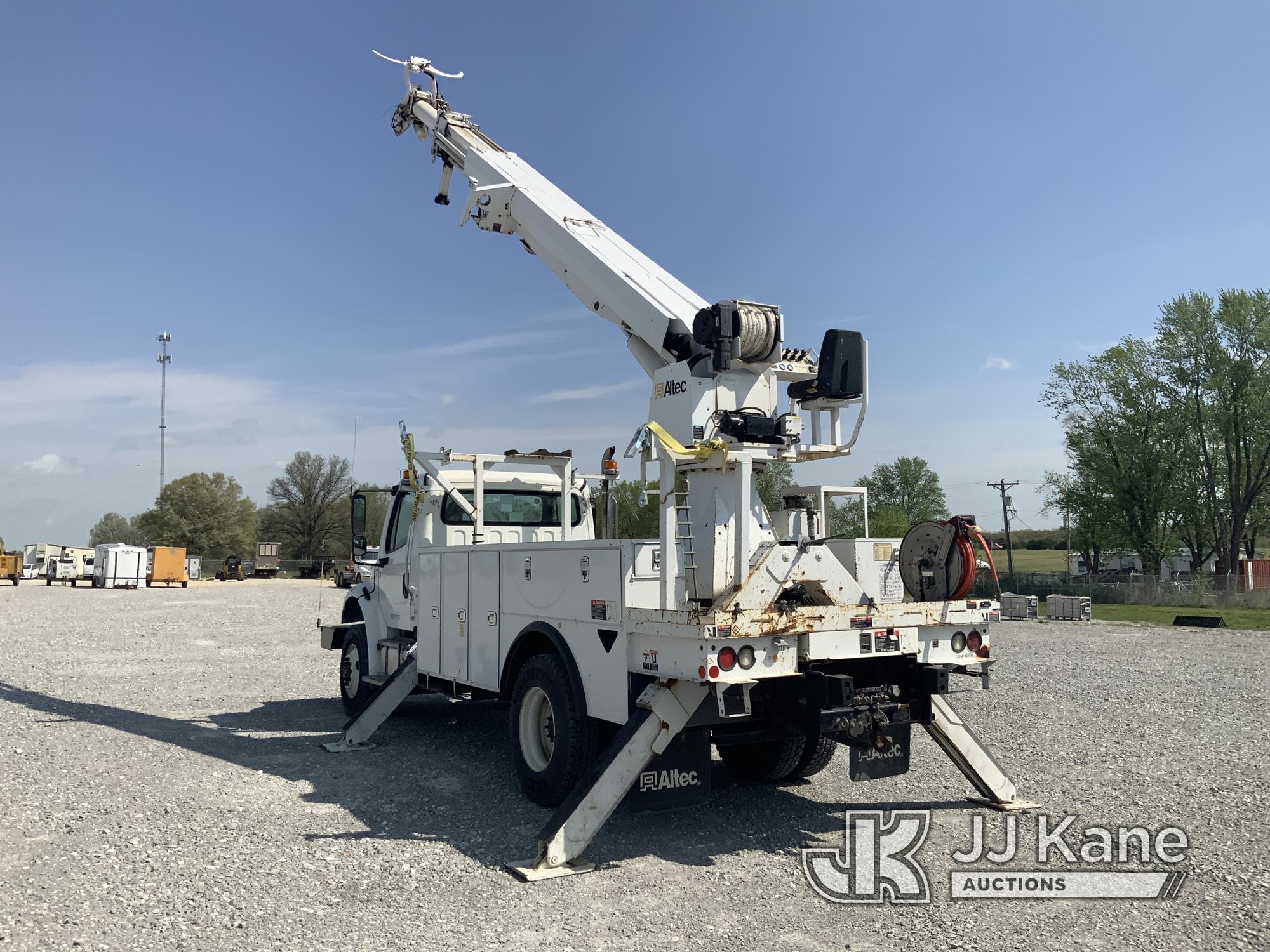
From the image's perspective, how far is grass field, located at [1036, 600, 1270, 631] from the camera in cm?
2867

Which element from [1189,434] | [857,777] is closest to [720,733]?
[857,777]

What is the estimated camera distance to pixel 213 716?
11.0 m

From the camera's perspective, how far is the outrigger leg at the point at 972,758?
669cm

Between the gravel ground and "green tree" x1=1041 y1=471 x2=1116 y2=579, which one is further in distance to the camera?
"green tree" x1=1041 y1=471 x2=1116 y2=579

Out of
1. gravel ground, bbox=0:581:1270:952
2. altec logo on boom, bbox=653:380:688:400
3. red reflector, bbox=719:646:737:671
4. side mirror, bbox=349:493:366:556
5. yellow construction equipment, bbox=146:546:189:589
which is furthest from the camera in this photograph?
yellow construction equipment, bbox=146:546:189:589

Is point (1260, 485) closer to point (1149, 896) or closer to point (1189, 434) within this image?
point (1189, 434)

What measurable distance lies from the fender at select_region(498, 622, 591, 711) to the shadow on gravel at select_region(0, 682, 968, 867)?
0.86 meters

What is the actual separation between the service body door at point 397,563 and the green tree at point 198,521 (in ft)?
252

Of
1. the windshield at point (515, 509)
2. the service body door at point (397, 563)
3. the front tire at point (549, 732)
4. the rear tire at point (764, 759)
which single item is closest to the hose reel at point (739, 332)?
the front tire at point (549, 732)

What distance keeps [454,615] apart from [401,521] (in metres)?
2.49

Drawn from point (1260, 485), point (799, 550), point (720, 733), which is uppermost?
point (1260, 485)

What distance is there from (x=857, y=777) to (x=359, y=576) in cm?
815

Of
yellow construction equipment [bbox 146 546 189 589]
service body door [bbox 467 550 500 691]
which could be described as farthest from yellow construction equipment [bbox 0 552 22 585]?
service body door [bbox 467 550 500 691]

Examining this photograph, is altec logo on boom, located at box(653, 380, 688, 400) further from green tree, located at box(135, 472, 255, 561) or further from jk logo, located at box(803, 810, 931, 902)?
green tree, located at box(135, 472, 255, 561)
